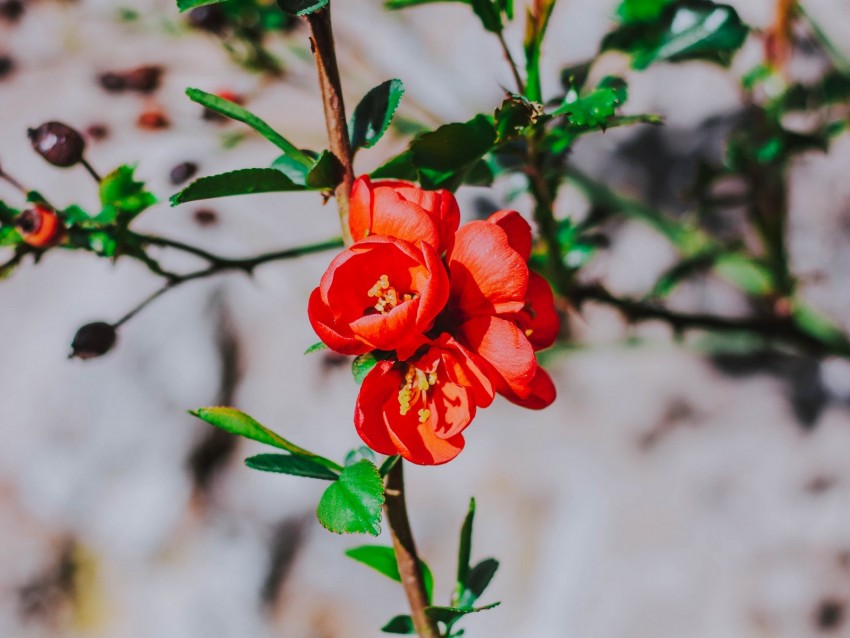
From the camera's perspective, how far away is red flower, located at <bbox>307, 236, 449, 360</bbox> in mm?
436

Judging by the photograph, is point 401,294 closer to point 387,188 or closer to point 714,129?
point 387,188

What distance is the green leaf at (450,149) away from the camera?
51 centimetres

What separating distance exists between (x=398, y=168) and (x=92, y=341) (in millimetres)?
307

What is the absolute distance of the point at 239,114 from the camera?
1.65 ft

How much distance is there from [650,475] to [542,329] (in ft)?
2.56

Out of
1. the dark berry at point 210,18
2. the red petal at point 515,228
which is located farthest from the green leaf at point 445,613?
the dark berry at point 210,18

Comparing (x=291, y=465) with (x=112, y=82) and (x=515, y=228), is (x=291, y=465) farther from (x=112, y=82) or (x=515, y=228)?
(x=112, y=82)

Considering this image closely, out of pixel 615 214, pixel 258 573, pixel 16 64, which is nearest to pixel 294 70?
pixel 16 64

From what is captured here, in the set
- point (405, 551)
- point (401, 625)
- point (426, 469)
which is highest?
point (405, 551)

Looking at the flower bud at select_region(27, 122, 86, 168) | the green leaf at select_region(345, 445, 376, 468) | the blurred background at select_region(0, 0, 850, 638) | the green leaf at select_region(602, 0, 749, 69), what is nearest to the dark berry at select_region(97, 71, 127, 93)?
the blurred background at select_region(0, 0, 850, 638)

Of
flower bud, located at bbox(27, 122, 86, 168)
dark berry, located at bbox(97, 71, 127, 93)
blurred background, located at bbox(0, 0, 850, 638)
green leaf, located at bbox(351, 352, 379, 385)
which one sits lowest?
blurred background, located at bbox(0, 0, 850, 638)

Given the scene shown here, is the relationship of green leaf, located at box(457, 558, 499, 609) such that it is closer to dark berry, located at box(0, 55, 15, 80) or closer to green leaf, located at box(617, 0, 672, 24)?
green leaf, located at box(617, 0, 672, 24)

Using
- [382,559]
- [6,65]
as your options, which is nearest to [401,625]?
[382,559]

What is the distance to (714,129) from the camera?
136 cm
